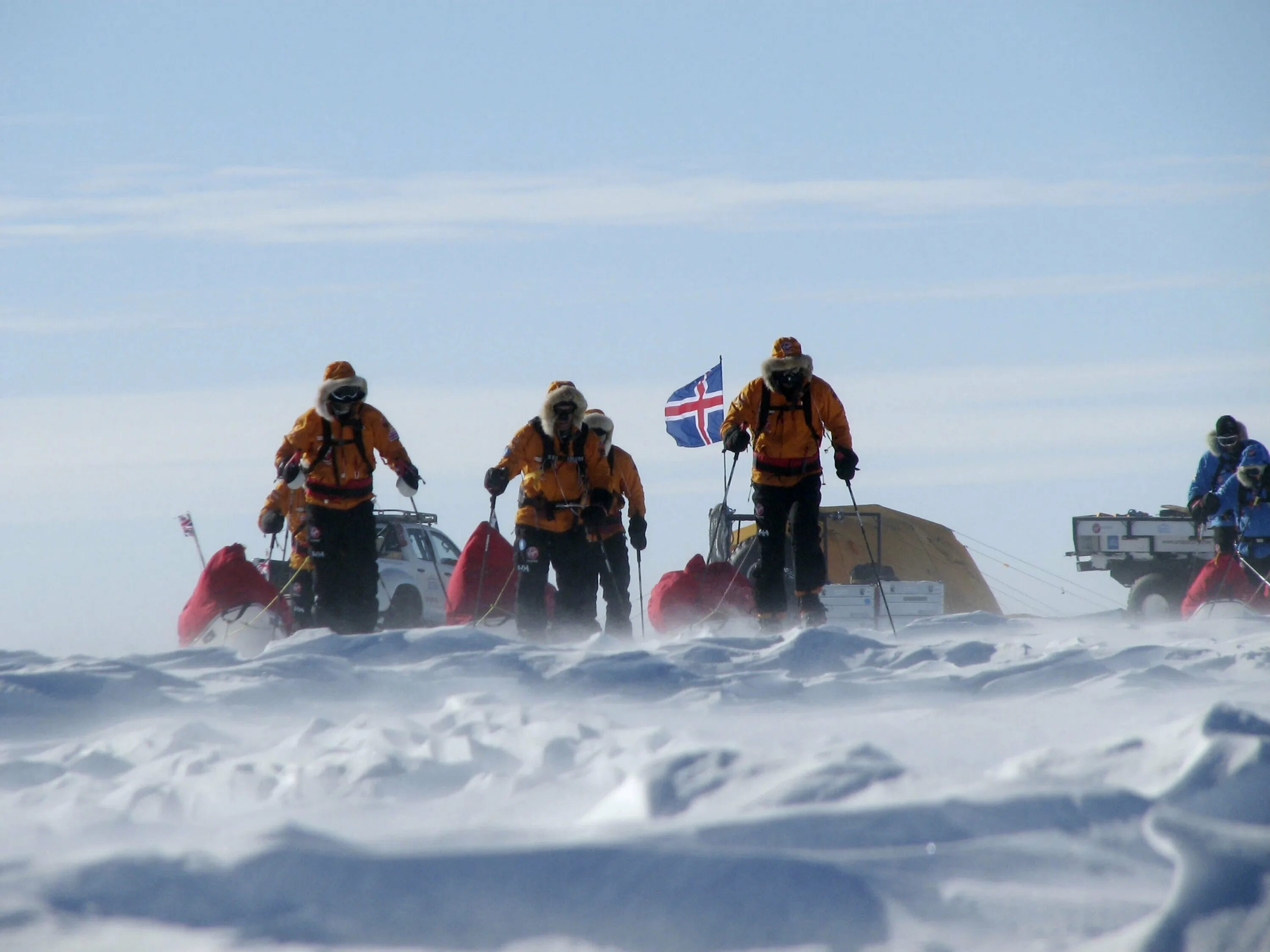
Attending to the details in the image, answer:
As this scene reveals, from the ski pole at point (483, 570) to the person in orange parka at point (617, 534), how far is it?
33.9 inches

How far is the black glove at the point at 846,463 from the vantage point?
9.01 meters

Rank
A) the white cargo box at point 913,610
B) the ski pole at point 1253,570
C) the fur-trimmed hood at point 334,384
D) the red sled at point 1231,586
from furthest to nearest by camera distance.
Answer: the white cargo box at point 913,610
the red sled at point 1231,586
the ski pole at point 1253,570
the fur-trimmed hood at point 334,384

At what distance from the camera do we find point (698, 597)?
1183 cm

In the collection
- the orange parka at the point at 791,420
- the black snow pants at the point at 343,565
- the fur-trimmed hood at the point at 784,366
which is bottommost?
the black snow pants at the point at 343,565

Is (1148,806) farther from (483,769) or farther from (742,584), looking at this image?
(742,584)

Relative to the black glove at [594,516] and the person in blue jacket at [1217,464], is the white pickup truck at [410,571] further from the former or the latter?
the person in blue jacket at [1217,464]

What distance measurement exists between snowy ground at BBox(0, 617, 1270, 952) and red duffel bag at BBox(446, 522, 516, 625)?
6.09 metres

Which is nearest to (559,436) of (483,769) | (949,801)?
(483,769)

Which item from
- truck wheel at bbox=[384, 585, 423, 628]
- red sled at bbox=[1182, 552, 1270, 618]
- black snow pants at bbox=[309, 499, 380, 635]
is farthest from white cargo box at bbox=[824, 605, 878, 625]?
black snow pants at bbox=[309, 499, 380, 635]

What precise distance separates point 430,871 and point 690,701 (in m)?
2.24

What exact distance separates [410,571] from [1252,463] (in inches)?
297

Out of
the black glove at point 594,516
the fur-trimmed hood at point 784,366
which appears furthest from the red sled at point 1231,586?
the black glove at point 594,516

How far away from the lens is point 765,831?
3219mm

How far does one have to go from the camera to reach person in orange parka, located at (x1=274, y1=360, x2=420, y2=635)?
28.5 feet
